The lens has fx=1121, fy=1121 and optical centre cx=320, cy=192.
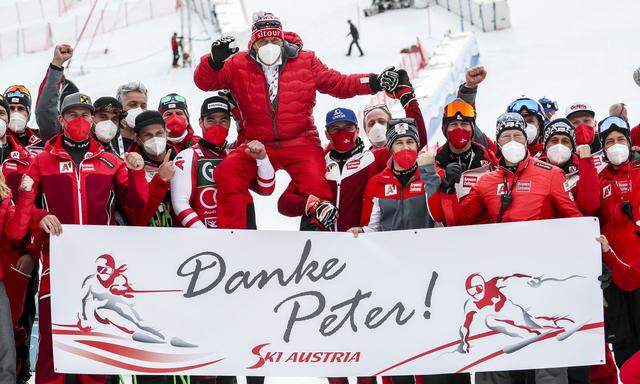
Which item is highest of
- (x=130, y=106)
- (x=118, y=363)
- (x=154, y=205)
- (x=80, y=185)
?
(x=130, y=106)

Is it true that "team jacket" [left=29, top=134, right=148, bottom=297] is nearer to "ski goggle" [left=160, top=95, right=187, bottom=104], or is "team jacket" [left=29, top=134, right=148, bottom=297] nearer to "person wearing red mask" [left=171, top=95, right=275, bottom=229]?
"person wearing red mask" [left=171, top=95, right=275, bottom=229]

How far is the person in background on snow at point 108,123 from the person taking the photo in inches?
292

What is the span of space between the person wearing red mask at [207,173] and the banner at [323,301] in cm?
48

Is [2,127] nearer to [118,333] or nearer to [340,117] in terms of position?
[118,333]

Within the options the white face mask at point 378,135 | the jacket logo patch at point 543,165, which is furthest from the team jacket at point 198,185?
the jacket logo patch at point 543,165

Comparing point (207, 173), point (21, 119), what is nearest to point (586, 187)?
point (207, 173)

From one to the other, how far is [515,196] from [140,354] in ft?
Answer: 8.19

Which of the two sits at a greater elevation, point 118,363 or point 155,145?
point 155,145

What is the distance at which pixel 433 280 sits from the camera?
6922 mm

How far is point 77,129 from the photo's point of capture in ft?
23.0

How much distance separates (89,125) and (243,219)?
3.79 ft

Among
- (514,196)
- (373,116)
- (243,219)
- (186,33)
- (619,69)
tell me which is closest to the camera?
(514,196)

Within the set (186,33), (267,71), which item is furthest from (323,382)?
(186,33)

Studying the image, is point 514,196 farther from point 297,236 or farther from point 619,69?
point 619,69
